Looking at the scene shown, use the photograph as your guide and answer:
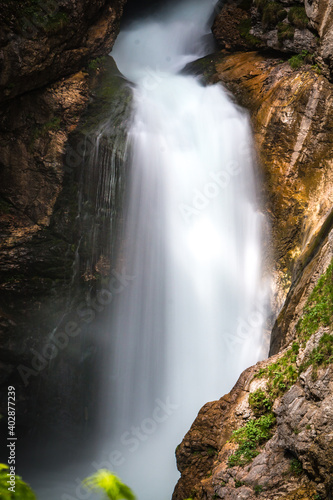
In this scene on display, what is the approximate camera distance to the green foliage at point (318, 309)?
5703mm

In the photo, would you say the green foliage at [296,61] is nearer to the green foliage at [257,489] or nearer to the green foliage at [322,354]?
the green foliage at [322,354]

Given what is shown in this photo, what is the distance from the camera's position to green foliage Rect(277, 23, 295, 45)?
1213 cm

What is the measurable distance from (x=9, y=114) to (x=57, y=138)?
4.54 feet

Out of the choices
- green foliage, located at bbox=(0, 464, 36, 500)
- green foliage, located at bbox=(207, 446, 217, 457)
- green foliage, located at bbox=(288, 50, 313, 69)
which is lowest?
green foliage, located at bbox=(0, 464, 36, 500)

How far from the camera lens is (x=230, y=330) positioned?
1058 centimetres

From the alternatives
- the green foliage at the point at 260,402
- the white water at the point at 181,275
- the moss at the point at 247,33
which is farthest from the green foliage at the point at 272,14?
the green foliage at the point at 260,402

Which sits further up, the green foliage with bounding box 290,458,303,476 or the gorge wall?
the gorge wall

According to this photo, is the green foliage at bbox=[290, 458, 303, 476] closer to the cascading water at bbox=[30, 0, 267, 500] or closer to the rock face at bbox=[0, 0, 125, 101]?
the cascading water at bbox=[30, 0, 267, 500]

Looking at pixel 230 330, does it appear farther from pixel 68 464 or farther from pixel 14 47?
pixel 14 47

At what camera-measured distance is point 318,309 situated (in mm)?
6023

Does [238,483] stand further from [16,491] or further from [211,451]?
[16,491]

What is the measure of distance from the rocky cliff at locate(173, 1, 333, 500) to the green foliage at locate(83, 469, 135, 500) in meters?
3.15

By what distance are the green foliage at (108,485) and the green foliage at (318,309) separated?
4.03 m

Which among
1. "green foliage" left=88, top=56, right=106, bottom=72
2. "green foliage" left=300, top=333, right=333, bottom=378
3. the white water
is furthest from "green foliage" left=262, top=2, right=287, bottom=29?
"green foliage" left=300, top=333, right=333, bottom=378
